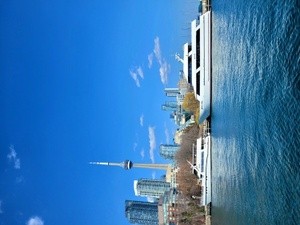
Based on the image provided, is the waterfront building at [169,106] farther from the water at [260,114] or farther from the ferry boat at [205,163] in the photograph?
the water at [260,114]

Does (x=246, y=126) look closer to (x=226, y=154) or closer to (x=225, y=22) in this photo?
(x=226, y=154)

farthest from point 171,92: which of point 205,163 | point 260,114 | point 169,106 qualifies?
point 260,114

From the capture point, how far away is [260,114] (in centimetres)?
2566

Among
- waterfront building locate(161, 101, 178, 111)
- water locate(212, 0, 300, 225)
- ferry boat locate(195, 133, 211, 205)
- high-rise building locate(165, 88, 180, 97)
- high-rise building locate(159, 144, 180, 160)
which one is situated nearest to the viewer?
water locate(212, 0, 300, 225)

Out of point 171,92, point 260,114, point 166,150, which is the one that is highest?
point 171,92

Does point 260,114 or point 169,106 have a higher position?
point 169,106

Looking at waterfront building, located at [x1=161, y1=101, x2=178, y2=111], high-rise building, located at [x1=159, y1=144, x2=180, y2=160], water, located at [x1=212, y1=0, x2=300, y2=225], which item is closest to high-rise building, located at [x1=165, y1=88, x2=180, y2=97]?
waterfront building, located at [x1=161, y1=101, x2=178, y2=111]

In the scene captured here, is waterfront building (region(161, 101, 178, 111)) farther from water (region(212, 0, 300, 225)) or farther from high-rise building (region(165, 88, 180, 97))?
water (region(212, 0, 300, 225))

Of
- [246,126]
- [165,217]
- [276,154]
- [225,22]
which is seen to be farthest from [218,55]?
[165,217]

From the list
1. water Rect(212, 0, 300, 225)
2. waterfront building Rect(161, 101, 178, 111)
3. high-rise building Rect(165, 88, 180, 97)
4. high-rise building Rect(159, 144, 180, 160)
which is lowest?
water Rect(212, 0, 300, 225)

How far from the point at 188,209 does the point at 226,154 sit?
28.2 metres

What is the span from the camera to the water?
21047mm

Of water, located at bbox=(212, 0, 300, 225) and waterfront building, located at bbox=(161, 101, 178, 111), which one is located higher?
waterfront building, located at bbox=(161, 101, 178, 111)

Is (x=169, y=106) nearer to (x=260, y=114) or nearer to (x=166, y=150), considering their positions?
(x=166, y=150)
